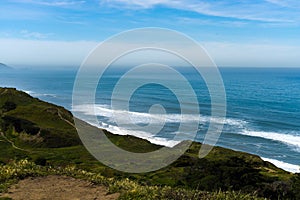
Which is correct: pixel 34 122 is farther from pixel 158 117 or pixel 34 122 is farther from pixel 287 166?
pixel 287 166

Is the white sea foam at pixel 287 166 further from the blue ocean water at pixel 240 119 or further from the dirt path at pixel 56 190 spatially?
the dirt path at pixel 56 190

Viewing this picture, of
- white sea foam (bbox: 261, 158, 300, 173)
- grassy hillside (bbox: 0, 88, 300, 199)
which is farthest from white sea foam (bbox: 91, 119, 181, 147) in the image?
white sea foam (bbox: 261, 158, 300, 173)

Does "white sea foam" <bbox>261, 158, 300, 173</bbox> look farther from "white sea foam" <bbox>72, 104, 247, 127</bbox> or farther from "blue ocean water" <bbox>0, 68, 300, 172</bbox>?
"white sea foam" <bbox>72, 104, 247, 127</bbox>

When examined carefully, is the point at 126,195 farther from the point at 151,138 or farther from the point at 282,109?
the point at 282,109

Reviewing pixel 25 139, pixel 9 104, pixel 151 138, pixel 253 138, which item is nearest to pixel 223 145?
pixel 253 138

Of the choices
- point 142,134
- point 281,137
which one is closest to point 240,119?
point 281,137

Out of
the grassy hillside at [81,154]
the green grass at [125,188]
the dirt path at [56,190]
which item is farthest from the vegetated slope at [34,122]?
the dirt path at [56,190]
